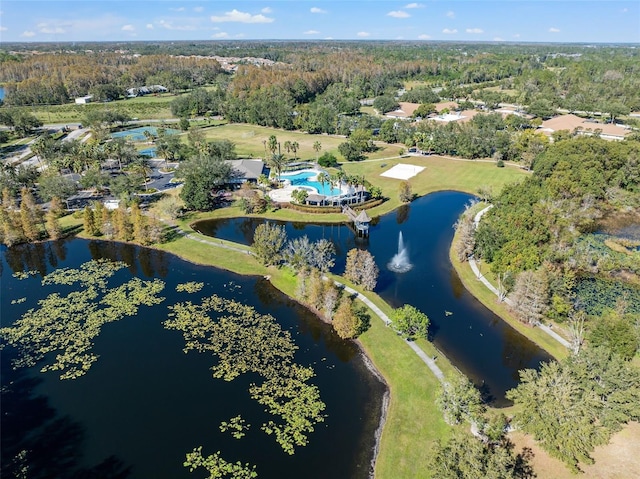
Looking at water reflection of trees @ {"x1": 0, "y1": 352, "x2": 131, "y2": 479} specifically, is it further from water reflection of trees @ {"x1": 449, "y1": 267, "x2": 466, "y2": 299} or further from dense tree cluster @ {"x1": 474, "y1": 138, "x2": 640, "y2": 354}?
dense tree cluster @ {"x1": 474, "y1": 138, "x2": 640, "y2": 354}

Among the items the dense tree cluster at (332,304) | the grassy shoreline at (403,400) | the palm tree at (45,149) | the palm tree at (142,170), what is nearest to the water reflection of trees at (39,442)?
the grassy shoreline at (403,400)

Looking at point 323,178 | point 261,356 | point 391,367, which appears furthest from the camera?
point 323,178

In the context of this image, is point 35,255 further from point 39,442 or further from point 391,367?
point 391,367

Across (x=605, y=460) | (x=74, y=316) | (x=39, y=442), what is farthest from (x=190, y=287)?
(x=605, y=460)

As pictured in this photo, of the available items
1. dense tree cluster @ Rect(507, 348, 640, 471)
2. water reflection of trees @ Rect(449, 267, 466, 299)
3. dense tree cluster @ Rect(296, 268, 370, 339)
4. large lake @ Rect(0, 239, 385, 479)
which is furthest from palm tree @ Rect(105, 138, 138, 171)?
dense tree cluster @ Rect(507, 348, 640, 471)

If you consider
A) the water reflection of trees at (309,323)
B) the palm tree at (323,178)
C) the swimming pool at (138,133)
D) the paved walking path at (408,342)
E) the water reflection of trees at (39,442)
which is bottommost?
the water reflection of trees at (39,442)

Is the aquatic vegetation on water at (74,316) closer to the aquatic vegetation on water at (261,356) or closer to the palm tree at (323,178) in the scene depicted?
the aquatic vegetation on water at (261,356)

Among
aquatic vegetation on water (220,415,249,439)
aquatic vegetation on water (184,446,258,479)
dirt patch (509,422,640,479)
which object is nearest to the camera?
dirt patch (509,422,640,479)
